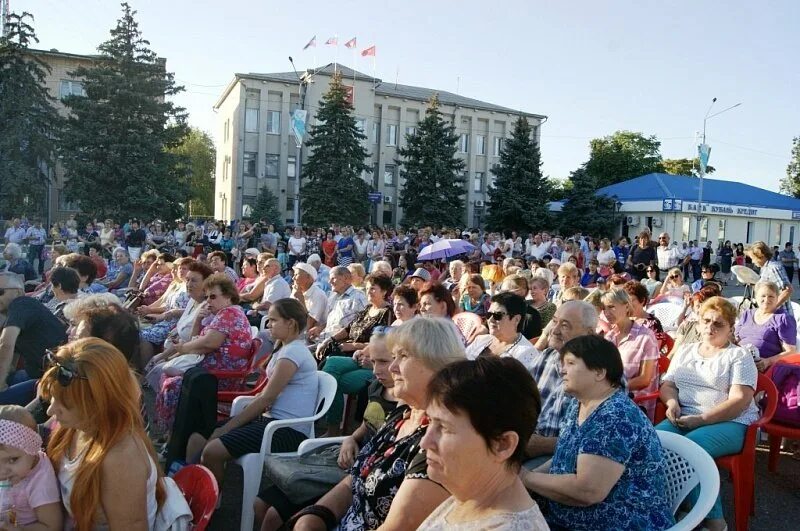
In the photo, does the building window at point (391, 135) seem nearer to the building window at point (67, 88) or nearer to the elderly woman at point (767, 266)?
the building window at point (67, 88)

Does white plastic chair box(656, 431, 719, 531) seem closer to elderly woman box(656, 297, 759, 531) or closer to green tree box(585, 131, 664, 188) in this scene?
elderly woman box(656, 297, 759, 531)

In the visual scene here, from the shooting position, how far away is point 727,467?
3723mm

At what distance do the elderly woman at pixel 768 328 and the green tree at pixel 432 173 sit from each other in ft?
109

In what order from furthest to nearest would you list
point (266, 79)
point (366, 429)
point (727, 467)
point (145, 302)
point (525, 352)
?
1. point (266, 79)
2. point (145, 302)
3. point (525, 352)
4. point (727, 467)
5. point (366, 429)

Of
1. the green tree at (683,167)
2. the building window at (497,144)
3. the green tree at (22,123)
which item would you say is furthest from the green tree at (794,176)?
the green tree at (22,123)

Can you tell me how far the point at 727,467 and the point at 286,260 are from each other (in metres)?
17.3

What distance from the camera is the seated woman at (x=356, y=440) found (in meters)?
3.11

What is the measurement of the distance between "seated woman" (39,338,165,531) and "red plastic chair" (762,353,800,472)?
4.03 meters

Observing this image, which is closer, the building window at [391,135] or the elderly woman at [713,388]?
the elderly woman at [713,388]

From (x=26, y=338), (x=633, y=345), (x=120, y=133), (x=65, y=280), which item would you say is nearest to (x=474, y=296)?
(x=633, y=345)

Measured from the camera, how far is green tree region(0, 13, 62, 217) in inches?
1227

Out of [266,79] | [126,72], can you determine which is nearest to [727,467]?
[126,72]

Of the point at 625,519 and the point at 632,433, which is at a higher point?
the point at 632,433

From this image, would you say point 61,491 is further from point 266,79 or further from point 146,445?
point 266,79
